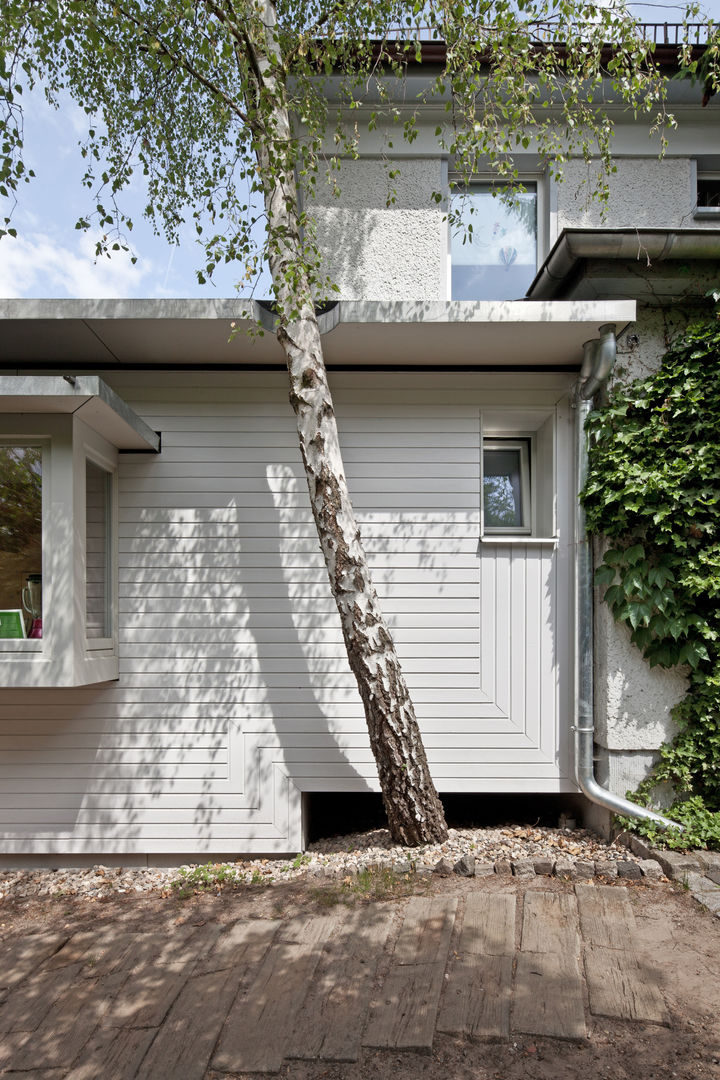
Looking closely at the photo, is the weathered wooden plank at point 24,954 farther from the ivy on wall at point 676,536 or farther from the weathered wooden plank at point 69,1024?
the ivy on wall at point 676,536

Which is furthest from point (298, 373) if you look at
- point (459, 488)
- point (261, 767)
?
point (261, 767)

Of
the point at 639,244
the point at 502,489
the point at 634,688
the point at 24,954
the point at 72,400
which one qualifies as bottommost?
the point at 24,954

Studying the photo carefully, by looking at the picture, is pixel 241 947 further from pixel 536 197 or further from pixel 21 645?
pixel 536 197

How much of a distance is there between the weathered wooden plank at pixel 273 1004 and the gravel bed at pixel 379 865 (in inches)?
26.6

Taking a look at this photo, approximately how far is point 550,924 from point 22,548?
3421 mm

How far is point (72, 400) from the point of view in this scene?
3572 mm

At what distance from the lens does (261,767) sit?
4254 mm

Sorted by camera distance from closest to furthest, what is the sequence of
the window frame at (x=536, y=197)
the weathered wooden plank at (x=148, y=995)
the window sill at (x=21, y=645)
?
the weathered wooden plank at (x=148, y=995)
the window sill at (x=21, y=645)
the window frame at (x=536, y=197)

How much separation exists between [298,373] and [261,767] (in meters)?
2.50

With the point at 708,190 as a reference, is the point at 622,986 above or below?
below

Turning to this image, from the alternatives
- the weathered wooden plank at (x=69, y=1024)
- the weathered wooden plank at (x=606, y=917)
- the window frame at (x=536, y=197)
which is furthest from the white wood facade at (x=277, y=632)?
the weathered wooden plank at (x=69, y=1024)

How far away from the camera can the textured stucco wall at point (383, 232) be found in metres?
4.90


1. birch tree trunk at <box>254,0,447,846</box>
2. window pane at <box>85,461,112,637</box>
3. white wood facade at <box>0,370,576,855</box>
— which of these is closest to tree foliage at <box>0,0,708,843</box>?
birch tree trunk at <box>254,0,447,846</box>

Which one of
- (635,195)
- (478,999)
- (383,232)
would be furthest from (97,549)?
(635,195)
